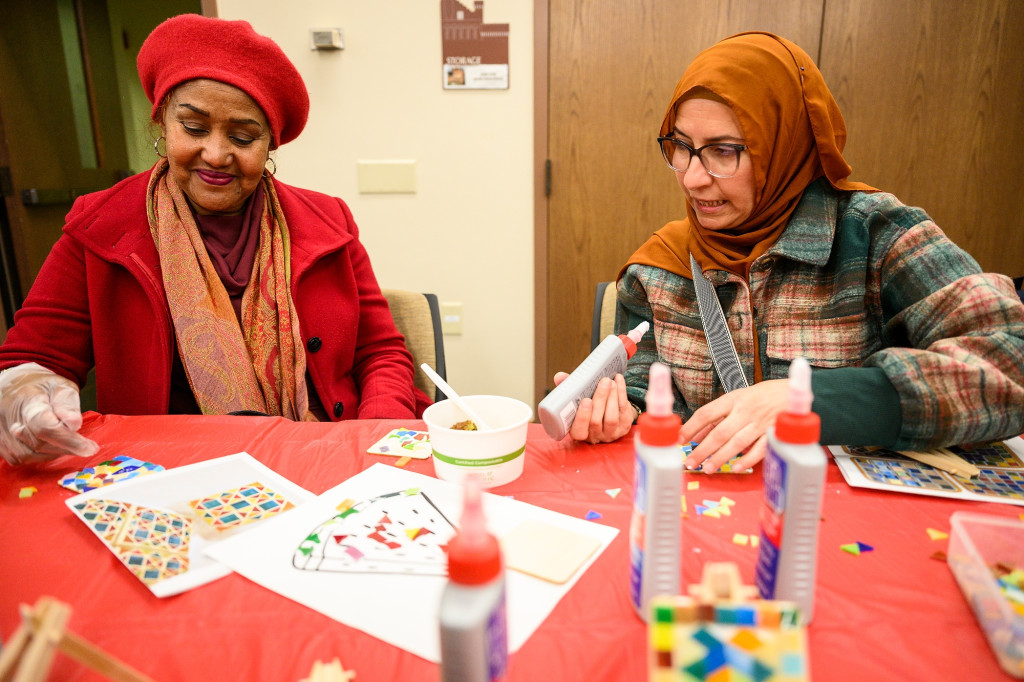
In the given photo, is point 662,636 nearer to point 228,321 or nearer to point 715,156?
point 715,156

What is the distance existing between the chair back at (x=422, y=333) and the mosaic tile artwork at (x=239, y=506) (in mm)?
839

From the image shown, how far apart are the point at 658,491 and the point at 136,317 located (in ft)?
4.28

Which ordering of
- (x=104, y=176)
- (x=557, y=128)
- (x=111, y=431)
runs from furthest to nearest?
(x=104, y=176) < (x=557, y=128) < (x=111, y=431)

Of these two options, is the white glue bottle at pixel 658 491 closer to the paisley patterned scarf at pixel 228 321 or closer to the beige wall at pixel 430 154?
the paisley patterned scarf at pixel 228 321

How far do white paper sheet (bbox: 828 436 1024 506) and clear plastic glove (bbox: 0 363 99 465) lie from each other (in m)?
1.17

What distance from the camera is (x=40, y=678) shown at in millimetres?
344

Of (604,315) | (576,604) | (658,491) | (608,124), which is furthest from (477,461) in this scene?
(608,124)

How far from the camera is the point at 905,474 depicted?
85cm

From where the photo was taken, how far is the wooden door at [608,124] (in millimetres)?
2578

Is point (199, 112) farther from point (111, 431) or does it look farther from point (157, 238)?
point (111, 431)

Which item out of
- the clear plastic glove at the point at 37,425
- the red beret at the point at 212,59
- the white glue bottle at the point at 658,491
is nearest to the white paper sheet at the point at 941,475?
the white glue bottle at the point at 658,491

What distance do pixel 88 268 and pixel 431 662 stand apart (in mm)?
1229

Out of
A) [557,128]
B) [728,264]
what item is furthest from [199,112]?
[557,128]

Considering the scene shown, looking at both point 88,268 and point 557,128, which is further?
point 557,128
